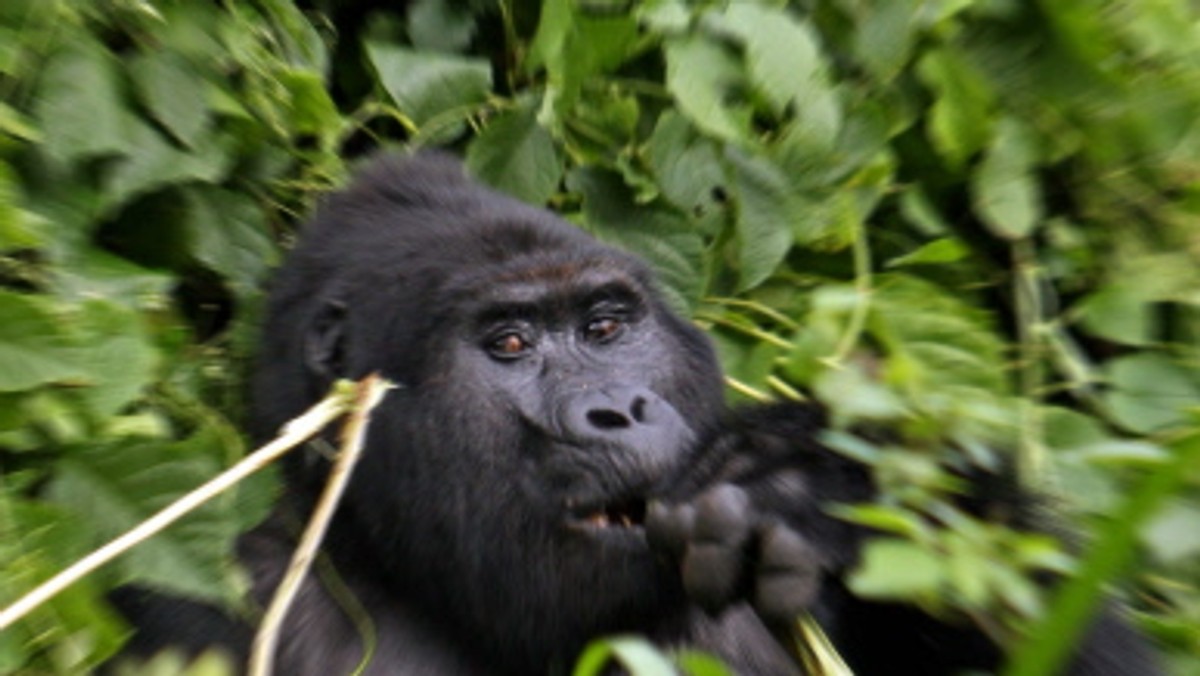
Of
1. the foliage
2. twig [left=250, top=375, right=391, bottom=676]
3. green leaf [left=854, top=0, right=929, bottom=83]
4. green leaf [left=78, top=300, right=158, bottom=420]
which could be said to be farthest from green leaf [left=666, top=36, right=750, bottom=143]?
green leaf [left=78, top=300, right=158, bottom=420]

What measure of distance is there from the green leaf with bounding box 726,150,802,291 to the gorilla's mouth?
1078mm

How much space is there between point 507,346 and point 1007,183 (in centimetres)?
147

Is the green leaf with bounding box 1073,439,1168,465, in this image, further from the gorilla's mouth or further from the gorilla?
Answer: the gorilla's mouth

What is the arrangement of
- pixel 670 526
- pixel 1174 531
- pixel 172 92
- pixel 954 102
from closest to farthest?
pixel 1174 531 → pixel 670 526 → pixel 172 92 → pixel 954 102

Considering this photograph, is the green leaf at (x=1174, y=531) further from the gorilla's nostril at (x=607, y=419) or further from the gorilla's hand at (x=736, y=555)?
the gorilla's nostril at (x=607, y=419)

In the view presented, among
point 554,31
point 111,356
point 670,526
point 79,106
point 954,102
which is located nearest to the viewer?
point 670,526

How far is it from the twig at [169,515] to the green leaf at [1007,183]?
1.72 metres

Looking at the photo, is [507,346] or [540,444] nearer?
[540,444]

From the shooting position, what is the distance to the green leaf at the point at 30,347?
240cm

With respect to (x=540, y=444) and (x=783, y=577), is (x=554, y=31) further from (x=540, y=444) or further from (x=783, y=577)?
(x=783, y=577)

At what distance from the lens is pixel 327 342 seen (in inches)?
109

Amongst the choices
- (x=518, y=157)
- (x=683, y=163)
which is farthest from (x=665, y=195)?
A: (x=518, y=157)

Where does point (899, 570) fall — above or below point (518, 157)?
below

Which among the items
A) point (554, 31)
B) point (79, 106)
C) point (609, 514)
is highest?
point (554, 31)
